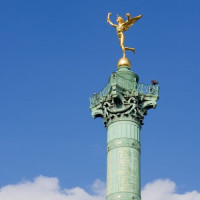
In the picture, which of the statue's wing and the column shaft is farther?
the statue's wing

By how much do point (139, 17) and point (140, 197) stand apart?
14.5 m

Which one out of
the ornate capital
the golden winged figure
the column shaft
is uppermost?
the golden winged figure

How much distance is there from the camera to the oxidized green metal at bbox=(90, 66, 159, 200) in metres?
33.4

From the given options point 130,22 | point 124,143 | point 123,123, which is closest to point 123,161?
point 124,143

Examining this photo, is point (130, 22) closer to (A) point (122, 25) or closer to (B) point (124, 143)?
(A) point (122, 25)

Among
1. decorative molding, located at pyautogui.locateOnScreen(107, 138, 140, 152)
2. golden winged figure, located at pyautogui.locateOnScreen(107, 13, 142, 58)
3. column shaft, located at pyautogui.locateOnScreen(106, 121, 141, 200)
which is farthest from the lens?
golden winged figure, located at pyautogui.locateOnScreen(107, 13, 142, 58)

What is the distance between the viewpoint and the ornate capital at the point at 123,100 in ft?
118

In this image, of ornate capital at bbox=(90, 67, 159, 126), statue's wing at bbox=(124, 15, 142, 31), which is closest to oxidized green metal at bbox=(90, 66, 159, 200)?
ornate capital at bbox=(90, 67, 159, 126)

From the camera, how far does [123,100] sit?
36.2 meters

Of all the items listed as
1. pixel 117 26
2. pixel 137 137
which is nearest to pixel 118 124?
pixel 137 137

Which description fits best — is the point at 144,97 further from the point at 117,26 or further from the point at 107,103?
the point at 117,26

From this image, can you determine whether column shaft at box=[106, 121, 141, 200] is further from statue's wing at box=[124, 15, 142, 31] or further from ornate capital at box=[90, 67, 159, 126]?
statue's wing at box=[124, 15, 142, 31]

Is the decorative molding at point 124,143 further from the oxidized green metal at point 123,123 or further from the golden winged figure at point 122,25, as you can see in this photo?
the golden winged figure at point 122,25

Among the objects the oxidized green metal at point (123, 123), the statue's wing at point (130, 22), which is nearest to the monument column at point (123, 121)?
the oxidized green metal at point (123, 123)
